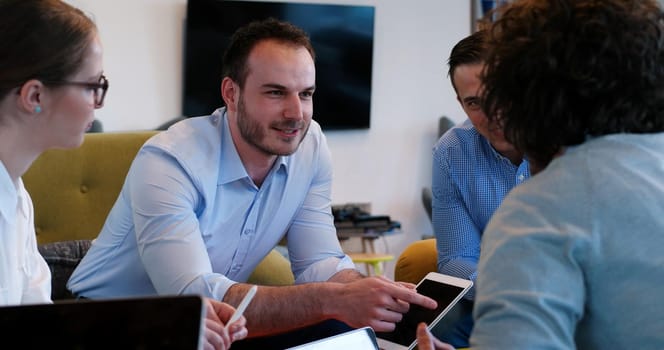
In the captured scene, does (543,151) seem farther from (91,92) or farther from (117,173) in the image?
(117,173)

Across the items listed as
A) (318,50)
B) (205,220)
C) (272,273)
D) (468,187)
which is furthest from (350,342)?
(318,50)

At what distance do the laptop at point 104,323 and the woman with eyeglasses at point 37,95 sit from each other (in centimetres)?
50

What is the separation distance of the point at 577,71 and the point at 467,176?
1.18 m

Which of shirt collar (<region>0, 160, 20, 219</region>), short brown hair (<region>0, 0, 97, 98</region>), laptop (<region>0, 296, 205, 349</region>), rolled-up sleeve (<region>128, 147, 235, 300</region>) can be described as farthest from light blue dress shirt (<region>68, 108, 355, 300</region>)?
laptop (<region>0, 296, 205, 349</region>)

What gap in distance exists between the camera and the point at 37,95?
132 cm

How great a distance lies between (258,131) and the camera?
2.13 metres

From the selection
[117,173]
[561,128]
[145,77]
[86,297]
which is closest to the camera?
[561,128]

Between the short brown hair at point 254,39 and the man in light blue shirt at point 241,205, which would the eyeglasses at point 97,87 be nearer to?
the man in light blue shirt at point 241,205

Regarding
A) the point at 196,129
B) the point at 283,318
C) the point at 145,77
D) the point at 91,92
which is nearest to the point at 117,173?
the point at 196,129

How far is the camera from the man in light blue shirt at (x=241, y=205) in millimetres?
1830

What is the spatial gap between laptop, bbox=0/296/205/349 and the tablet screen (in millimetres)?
739

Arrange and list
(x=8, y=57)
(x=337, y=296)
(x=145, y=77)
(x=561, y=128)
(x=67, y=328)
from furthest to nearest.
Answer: (x=145, y=77) → (x=337, y=296) → (x=8, y=57) → (x=561, y=128) → (x=67, y=328)

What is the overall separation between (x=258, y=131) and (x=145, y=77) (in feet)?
8.62

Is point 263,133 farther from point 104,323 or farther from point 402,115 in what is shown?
point 402,115
